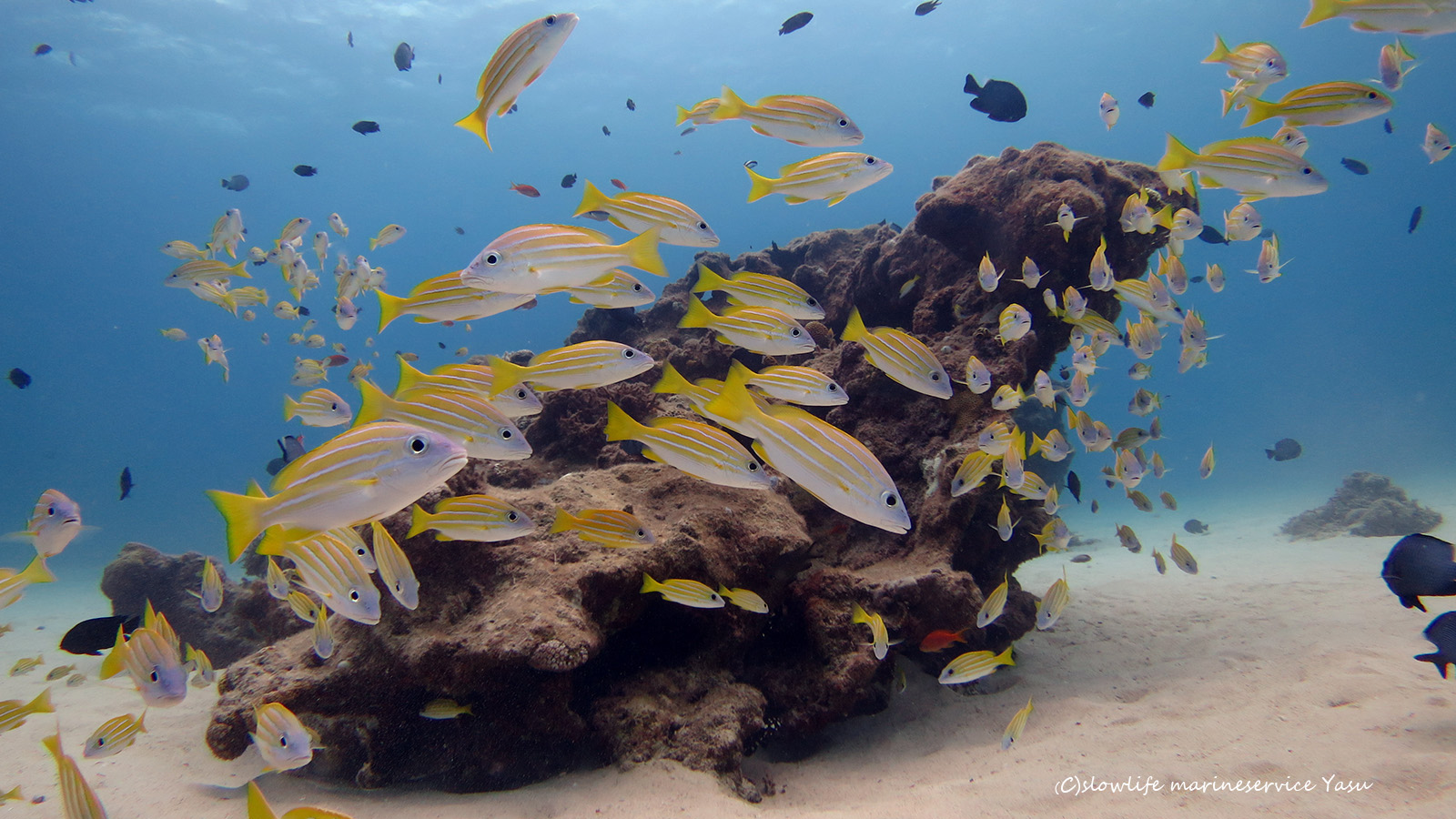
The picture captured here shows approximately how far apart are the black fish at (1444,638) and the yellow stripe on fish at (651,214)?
473 cm

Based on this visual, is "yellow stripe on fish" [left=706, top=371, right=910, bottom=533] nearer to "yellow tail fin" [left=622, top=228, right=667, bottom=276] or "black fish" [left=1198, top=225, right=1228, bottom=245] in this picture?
"yellow tail fin" [left=622, top=228, right=667, bottom=276]

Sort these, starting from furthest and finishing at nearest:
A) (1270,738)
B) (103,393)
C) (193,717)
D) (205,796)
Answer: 1. (103,393)
2. (193,717)
3. (205,796)
4. (1270,738)

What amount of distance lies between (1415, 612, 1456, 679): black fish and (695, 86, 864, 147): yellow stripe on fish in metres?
4.36

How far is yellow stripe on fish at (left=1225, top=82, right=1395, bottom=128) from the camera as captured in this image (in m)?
3.95

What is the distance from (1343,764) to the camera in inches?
113

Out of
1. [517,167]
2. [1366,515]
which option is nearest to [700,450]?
[1366,515]

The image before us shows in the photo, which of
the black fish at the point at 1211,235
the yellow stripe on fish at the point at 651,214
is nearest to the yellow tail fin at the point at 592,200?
the yellow stripe on fish at the point at 651,214

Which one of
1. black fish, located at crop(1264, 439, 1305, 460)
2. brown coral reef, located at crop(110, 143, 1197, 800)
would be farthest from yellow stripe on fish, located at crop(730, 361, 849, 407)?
black fish, located at crop(1264, 439, 1305, 460)

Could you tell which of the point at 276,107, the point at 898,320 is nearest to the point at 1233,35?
the point at 898,320

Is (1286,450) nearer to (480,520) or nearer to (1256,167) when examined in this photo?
(1256,167)

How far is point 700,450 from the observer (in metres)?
2.85

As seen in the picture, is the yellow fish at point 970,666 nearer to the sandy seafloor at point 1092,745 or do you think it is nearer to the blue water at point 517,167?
the sandy seafloor at point 1092,745

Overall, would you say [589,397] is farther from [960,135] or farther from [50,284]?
[50,284]

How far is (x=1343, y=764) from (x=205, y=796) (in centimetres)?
687
